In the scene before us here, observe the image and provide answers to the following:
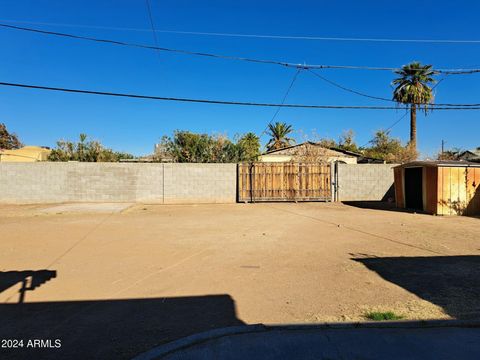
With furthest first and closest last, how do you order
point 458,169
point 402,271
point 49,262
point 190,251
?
point 458,169
point 190,251
point 49,262
point 402,271

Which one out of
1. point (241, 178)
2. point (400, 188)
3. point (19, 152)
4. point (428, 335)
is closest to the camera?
point (428, 335)

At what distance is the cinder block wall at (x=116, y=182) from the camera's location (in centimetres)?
1842

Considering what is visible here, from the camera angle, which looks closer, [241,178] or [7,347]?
[7,347]

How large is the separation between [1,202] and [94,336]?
18378 mm

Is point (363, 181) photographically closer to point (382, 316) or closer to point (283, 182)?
point (283, 182)

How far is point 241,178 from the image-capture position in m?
19.7

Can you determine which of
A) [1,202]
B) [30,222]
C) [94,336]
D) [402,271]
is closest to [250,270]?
[402,271]

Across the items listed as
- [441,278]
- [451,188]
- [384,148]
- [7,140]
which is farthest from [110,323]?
[7,140]

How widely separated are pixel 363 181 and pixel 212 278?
16971 mm

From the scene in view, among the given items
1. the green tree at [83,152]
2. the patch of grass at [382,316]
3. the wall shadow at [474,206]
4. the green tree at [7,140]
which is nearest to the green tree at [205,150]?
the green tree at [83,152]

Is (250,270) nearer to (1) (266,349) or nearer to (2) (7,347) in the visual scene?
(1) (266,349)

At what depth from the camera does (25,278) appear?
5633 millimetres

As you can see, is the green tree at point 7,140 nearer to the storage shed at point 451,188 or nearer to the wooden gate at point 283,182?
the wooden gate at point 283,182

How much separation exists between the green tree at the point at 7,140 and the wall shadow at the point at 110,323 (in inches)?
2207
